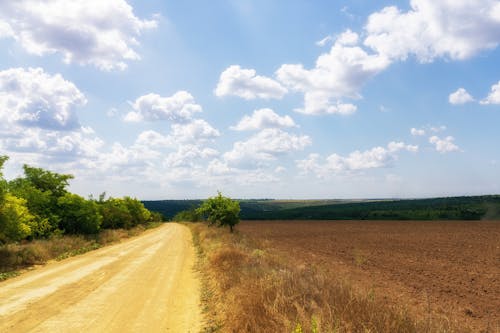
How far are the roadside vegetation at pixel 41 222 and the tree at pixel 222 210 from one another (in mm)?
12317

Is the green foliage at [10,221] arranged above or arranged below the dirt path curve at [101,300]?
above

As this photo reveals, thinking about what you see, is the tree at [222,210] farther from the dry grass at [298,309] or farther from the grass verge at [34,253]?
the dry grass at [298,309]

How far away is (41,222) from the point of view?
2988cm

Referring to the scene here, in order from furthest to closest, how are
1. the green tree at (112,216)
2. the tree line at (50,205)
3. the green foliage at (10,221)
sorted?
the green tree at (112,216)
the tree line at (50,205)
the green foliage at (10,221)

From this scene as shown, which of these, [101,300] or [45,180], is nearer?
[101,300]

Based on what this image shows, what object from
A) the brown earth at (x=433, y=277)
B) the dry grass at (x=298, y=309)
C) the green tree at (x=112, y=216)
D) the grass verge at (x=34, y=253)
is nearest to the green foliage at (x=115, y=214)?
the green tree at (x=112, y=216)

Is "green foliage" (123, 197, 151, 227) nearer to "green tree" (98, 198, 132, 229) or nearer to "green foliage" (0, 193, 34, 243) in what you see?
"green tree" (98, 198, 132, 229)

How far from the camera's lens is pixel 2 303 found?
11742 millimetres

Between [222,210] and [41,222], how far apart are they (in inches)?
749

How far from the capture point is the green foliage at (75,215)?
35031mm

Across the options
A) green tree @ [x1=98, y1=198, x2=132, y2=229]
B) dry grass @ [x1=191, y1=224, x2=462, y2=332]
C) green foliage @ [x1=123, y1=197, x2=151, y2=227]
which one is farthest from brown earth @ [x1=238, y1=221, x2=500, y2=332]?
green foliage @ [x1=123, y1=197, x2=151, y2=227]

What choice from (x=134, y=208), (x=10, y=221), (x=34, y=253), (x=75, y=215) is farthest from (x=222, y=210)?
(x=134, y=208)

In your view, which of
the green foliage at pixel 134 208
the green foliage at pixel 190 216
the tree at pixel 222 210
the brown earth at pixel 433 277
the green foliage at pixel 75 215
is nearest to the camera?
the brown earth at pixel 433 277

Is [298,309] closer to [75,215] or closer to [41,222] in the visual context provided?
[41,222]
